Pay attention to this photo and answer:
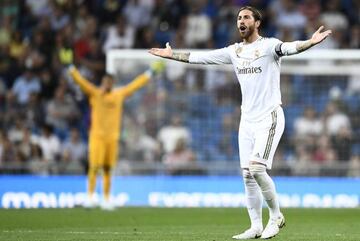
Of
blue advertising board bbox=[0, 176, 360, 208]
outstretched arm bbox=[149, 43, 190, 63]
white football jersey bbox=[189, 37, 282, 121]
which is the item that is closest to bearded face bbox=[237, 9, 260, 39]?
white football jersey bbox=[189, 37, 282, 121]

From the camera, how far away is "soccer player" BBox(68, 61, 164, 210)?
1956 centimetres

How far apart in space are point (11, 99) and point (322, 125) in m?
7.21

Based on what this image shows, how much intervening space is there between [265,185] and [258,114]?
769mm

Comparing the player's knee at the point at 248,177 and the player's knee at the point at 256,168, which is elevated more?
the player's knee at the point at 256,168

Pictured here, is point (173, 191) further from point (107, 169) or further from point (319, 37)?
point (319, 37)

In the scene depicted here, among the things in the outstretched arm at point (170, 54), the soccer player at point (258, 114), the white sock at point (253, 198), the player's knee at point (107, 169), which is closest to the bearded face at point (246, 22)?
the soccer player at point (258, 114)

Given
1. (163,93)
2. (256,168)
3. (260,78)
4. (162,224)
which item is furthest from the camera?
(163,93)

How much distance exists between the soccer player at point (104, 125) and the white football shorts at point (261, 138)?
8.11 metres

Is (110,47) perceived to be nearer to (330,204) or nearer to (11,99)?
(11,99)

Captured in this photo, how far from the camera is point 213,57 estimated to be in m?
12.0

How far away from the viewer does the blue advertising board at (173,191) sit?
2188 cm

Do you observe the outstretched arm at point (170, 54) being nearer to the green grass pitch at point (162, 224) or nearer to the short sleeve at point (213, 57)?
the short sleeve at point (213, 57)

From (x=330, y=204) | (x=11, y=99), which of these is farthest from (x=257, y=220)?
(x=11, y=99)

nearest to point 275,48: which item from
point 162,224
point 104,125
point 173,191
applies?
point 162,224
